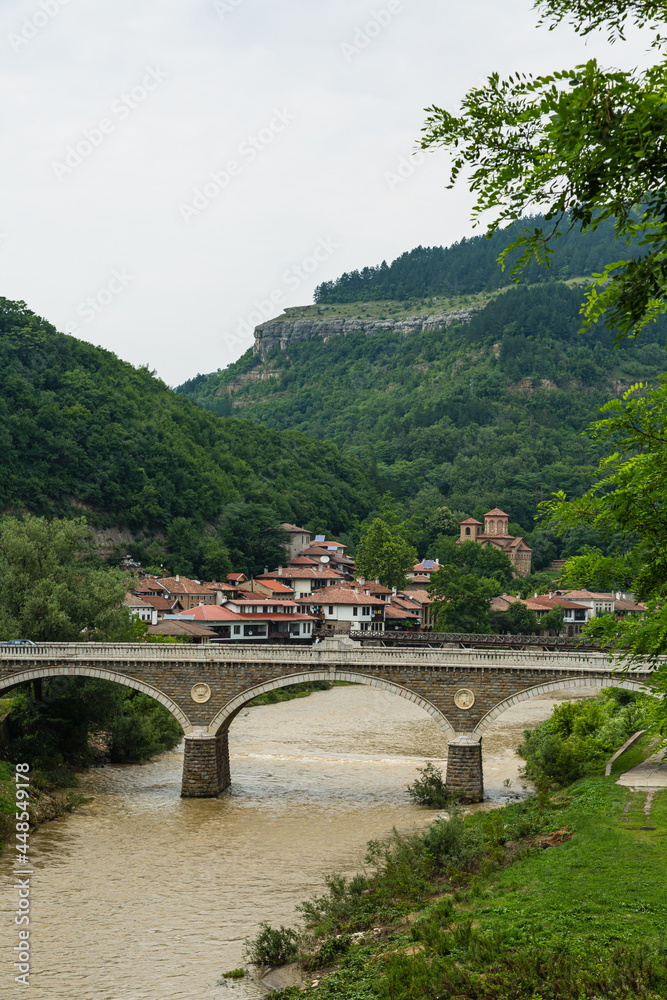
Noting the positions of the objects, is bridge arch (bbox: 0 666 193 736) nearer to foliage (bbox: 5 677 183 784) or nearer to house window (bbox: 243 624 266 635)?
foliage (bbox: 5 677 183 784)

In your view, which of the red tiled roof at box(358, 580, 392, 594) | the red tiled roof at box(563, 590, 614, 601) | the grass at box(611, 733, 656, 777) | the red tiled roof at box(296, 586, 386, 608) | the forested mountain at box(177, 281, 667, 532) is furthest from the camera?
the forested mountain at box(177, 281, 667, 532)

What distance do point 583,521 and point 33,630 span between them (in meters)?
32.9

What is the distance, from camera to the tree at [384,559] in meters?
95.1

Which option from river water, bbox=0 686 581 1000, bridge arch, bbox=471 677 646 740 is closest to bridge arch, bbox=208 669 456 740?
bridge arch, bbox=471 677 646 740

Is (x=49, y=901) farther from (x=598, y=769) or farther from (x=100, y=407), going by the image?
(x=100, y=407)

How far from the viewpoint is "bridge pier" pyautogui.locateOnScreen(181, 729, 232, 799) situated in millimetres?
34562

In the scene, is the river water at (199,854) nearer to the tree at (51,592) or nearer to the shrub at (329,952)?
the shrub at (329,952)

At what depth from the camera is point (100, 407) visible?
9850cm

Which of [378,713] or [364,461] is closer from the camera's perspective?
[378,713]

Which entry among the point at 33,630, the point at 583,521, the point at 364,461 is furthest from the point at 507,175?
the point at 364,461

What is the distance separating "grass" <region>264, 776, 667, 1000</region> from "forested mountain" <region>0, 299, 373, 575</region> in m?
67.9

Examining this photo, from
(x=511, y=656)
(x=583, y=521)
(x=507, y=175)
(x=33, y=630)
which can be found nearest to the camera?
(x=507, y=175)

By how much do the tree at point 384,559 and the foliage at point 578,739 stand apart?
51.6 meters

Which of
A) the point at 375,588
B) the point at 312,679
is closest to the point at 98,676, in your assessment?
the point at 312,679
